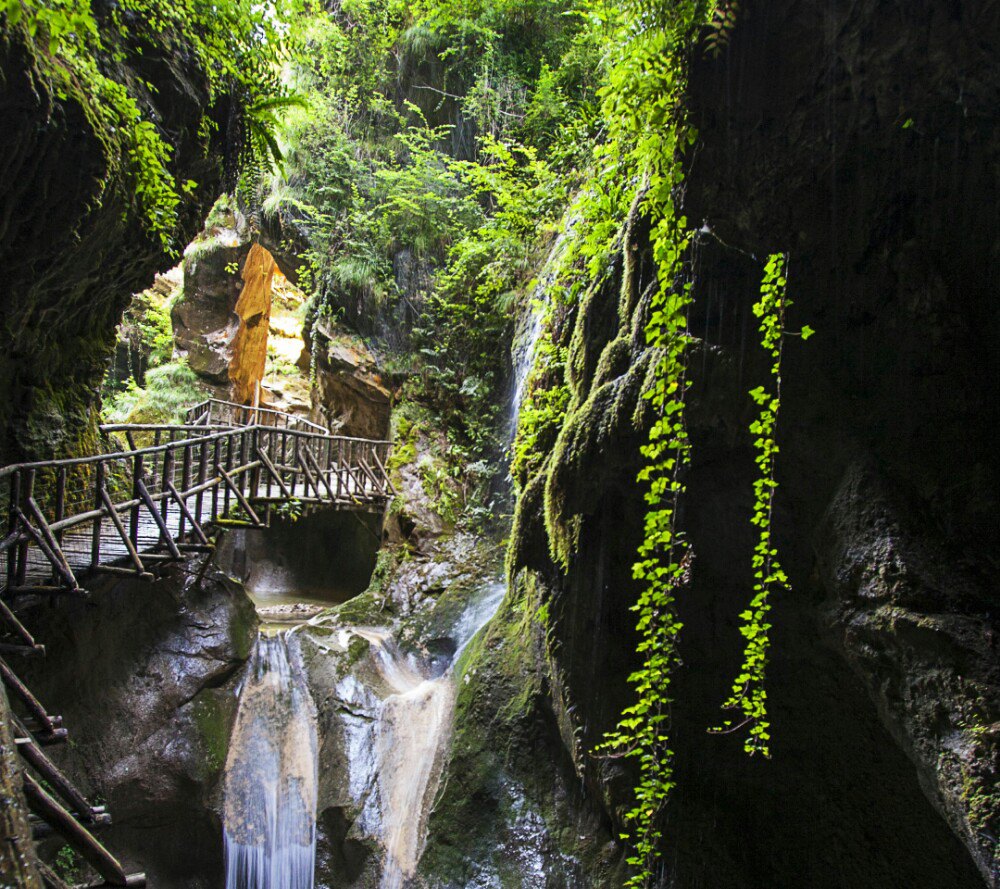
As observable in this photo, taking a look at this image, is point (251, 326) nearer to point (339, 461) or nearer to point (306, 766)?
point (339, 461)

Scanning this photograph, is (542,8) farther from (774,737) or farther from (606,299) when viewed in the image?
(774,737)

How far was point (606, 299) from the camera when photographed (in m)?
5.67

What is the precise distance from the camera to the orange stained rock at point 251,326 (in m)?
19.1

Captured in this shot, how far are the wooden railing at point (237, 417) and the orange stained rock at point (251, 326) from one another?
3.61ft

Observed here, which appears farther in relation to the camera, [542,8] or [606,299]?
[542,8]

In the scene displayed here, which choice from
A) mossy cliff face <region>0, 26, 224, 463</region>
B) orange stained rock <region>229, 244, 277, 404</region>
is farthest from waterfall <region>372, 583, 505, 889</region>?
orange stained rock <region>229, 244, 277, 404</region>

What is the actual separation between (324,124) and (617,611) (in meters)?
12.9

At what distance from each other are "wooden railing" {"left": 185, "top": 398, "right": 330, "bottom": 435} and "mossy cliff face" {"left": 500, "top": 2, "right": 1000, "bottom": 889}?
9.53m

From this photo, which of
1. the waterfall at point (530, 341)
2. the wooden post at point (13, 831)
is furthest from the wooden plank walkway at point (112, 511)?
the waterfall at point (530, 341)

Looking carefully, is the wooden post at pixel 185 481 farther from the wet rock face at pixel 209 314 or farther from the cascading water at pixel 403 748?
the wet rock face at pixel 209 314

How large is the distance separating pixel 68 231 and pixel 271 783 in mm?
6314

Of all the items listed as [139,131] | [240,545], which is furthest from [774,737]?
[240,545]

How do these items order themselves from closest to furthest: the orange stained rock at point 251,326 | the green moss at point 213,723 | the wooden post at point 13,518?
1. the wooden post at point 13,518
2. the green moss at point 213,723
3. the orange stained rock at point 251,326

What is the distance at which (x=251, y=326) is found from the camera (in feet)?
65.3
